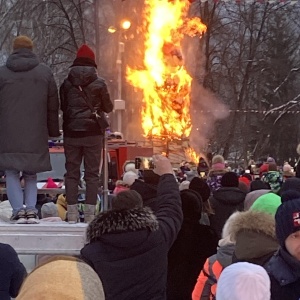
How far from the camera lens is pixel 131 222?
14.8ft

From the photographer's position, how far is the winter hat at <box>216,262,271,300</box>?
3068 millimetres

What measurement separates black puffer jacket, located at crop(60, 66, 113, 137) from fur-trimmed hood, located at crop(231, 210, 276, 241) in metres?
3.01

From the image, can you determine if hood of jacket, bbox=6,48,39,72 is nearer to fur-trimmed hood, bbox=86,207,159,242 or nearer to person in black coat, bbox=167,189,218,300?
person in black coat, bbox=167,189,218,300

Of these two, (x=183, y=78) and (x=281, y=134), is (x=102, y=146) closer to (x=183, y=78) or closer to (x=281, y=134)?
(x=183, y=78)

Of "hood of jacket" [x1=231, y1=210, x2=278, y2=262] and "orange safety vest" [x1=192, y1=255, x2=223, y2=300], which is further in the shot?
"orange safety vest" [x1=192, y1=255, x2=223, y2=300]

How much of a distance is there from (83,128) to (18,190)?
83 cm

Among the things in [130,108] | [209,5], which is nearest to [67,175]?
[130,108]

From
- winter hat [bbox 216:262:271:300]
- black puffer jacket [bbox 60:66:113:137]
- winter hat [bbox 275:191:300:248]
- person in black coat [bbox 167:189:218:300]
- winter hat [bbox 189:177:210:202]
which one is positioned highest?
black puffer jacket [bbox 60:66:113:137]

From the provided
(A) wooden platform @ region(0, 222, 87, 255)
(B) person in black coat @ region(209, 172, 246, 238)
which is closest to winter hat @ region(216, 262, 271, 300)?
(A) wooden platform @ region(0, 222, 87, 255)

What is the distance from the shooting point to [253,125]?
136 ft

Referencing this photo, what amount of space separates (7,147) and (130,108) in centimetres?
2344

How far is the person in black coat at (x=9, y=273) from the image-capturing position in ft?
15.2

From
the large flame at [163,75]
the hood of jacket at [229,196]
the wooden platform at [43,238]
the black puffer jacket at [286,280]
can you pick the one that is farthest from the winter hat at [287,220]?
the large flame at [163,75]

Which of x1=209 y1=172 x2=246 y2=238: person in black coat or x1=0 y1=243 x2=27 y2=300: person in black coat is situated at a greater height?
x1=0 y1=243 x2=27 y2=300: person in black coat
